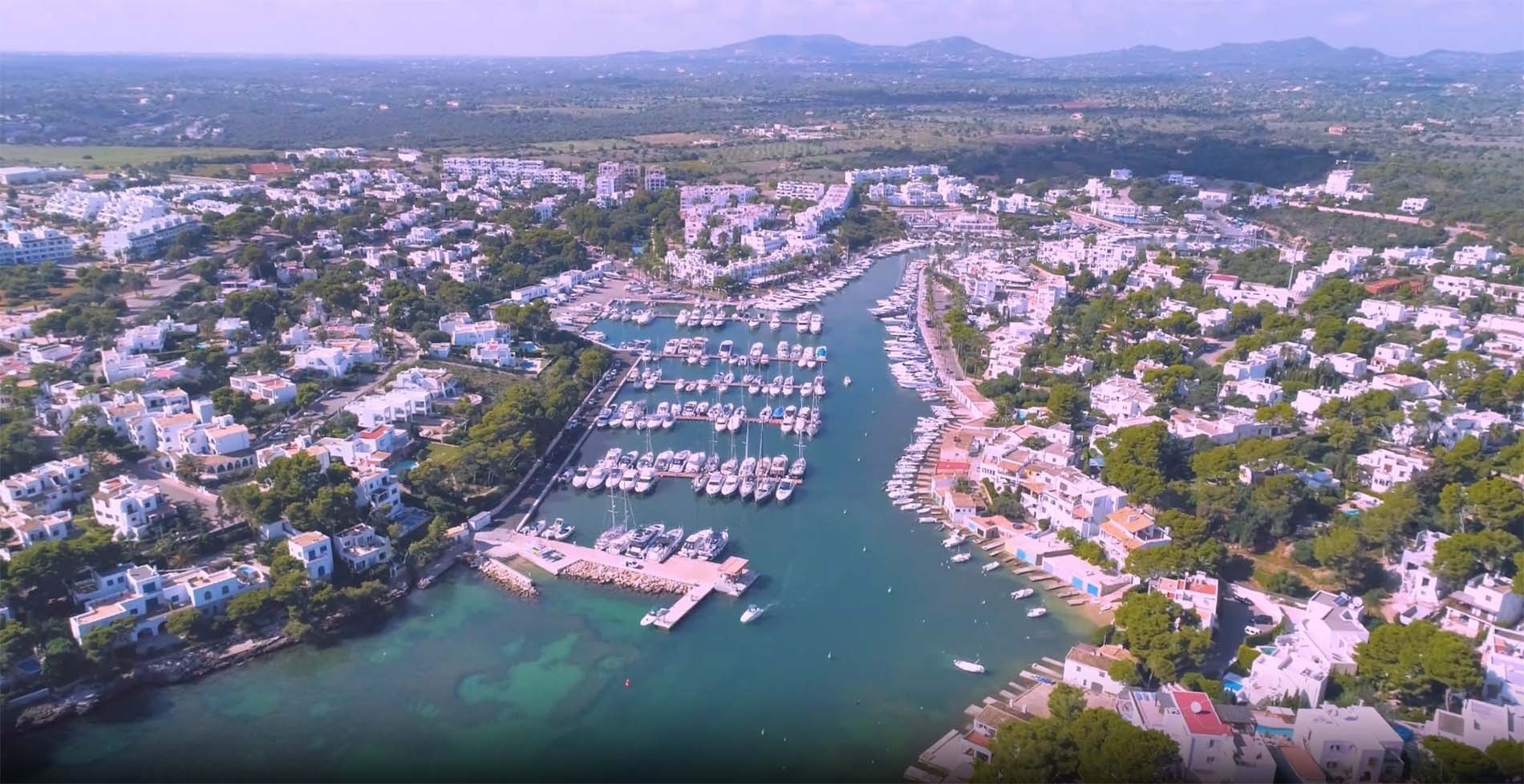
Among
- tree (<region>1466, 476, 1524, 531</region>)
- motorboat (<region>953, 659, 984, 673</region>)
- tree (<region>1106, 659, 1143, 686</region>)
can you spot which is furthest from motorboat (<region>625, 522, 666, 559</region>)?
tree (<region>1466, 476, 1524, 531</region>)

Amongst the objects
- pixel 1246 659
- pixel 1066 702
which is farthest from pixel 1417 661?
pixel 1066 702

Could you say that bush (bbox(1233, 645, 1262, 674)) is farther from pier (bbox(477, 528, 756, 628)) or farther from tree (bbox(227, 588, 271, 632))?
tree (bbox(227, 588, 271, 632))

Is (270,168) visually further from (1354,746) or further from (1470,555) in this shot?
(1354,746)

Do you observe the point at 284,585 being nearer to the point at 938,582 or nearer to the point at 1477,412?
the point at 938,582

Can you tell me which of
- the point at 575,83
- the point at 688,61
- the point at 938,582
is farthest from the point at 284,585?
the point at 688,61

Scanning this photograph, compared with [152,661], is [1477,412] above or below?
above

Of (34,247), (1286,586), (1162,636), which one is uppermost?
(34,247)
